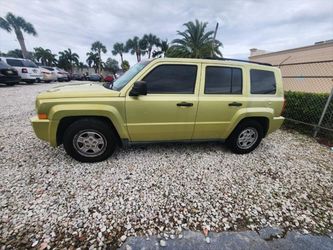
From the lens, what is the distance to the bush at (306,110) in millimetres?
5004

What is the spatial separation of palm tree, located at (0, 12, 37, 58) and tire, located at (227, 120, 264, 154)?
45.6 meters

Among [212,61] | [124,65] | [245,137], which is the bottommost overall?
[245,137]

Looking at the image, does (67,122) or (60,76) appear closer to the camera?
(67,122)

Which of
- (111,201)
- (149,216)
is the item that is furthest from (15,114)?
(149,216)

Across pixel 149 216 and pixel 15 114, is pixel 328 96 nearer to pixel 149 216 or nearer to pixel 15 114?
pixel 149 216

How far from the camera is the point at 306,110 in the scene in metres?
5.47

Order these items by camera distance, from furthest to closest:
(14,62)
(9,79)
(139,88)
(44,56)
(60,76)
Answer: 1. (44,56)
2. (60,76)
3. (14,62)
4. (9,79)
5. (139,88)

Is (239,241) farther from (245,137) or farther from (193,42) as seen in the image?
(193,42)

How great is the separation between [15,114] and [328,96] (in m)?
9.29

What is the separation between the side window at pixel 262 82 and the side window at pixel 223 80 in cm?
30

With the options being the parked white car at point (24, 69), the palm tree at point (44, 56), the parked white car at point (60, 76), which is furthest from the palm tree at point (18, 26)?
the parked white car at point (24, 69)

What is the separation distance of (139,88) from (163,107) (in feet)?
1.76

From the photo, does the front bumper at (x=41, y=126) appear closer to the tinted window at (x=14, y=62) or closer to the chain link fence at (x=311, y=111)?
the chain link fence at (x=311, y=111)

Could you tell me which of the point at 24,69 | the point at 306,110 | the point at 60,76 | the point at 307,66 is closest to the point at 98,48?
the point at 60,76
